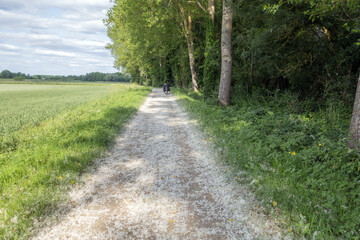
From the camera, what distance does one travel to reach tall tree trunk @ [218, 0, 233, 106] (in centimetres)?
1075

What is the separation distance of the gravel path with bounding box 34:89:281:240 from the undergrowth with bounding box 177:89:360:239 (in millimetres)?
358

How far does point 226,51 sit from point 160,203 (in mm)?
9480

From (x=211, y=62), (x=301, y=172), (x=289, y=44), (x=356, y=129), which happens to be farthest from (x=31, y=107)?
(x=356, y=129)

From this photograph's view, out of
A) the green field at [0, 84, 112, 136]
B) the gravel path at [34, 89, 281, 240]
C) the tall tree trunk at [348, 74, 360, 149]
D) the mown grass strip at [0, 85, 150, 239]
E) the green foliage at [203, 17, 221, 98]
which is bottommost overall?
the gravel path at [34, 89, 281, 240]

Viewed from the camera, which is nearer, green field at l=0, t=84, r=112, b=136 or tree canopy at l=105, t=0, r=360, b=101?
tree canopy at l=105, t=0, r=360, b=101

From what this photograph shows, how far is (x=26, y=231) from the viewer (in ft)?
9.50

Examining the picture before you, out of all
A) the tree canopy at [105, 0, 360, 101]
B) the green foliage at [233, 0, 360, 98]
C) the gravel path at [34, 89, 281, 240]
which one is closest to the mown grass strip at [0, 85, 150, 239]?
the gravel path at [34, 89, 281, 240]

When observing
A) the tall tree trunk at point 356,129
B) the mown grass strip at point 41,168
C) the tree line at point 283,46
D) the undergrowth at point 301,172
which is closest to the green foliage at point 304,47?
the tree line at point 283,46

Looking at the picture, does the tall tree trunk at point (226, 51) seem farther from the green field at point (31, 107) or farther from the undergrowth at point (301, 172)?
the green field at point (31, 107)

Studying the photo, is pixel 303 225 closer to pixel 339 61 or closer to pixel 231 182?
pixel 231 182

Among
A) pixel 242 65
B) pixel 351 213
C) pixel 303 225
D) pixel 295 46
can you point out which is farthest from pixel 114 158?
pixel 242 65

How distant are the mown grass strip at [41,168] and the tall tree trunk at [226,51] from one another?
21.5 feet

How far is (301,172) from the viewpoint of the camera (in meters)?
3.95

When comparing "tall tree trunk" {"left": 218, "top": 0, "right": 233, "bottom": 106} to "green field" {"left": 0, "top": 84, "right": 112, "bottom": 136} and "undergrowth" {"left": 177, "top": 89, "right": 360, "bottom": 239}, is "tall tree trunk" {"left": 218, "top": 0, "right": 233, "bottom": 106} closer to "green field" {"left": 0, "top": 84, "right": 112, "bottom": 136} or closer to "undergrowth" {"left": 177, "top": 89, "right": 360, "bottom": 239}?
"undergrowth" {"left": 177, "top": 89, "right": 360, "bottom": 239}
